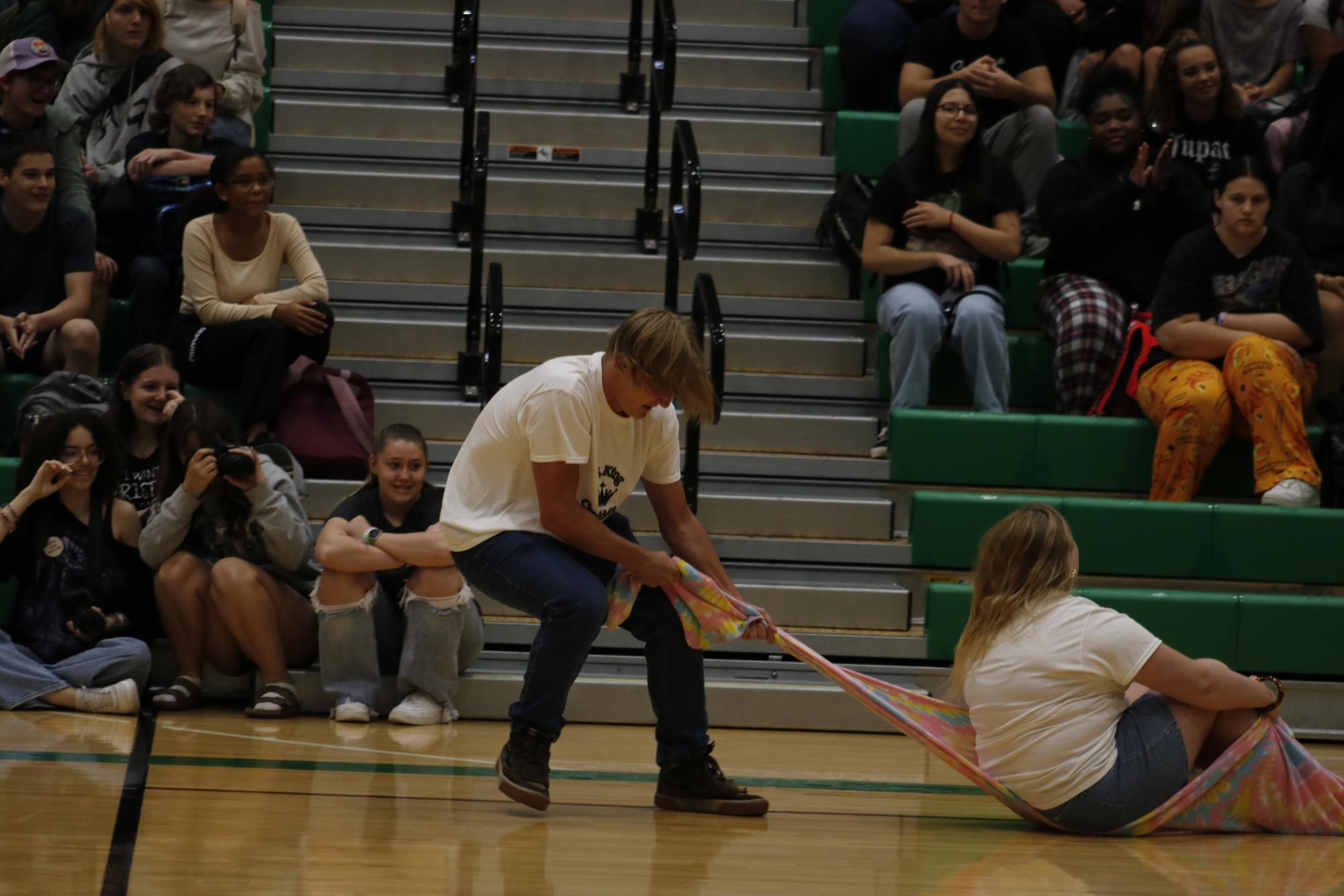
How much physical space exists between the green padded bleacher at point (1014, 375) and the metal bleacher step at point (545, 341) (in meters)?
0.23

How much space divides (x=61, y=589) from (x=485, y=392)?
1511 mm

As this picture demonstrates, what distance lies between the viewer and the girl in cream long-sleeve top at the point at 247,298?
5730 millimetres

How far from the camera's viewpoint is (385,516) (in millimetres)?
5191

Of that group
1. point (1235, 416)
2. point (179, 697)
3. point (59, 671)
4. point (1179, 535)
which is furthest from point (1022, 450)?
point (59, 671)

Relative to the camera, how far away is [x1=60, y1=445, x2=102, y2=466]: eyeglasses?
5188 millimetres

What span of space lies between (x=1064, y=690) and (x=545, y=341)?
10.7ft

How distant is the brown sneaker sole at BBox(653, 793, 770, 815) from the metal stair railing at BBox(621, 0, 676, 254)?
11.5 ft

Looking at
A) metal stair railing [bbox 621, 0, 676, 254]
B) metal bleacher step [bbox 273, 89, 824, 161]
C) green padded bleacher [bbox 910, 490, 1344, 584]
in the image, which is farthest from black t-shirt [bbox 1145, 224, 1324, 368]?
metal stair railing [bbox 621, 0, 676, 254]

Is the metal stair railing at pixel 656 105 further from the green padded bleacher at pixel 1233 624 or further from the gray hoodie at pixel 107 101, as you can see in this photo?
the green padded bleacher at pixel 1233 624

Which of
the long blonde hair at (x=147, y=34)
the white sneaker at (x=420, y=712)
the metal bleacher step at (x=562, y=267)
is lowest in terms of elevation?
the white sneaker at (x=420, y=712)

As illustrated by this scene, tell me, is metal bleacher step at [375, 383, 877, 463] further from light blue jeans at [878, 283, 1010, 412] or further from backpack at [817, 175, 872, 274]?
backpack at [817, 175, 872, 274]

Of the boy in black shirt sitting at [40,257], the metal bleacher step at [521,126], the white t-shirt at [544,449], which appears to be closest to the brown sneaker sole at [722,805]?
the white t-shirt at [544,449]

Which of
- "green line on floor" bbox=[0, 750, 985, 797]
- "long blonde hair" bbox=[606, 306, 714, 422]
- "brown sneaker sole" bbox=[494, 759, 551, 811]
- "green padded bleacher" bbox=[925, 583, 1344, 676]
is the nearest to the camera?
"long blonde hair" bbox=[606, 306, 714, 422]

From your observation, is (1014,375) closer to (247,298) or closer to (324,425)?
(324,425)
